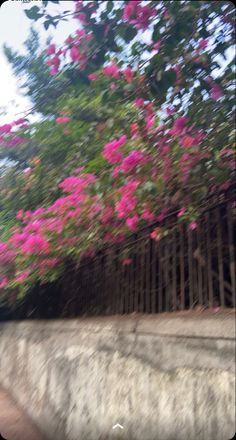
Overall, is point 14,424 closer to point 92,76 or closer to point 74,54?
point 92,76

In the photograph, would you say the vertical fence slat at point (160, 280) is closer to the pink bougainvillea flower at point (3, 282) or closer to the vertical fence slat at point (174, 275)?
the vertical fence slat at point (174, 275)

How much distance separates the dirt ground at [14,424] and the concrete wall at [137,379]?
125mm

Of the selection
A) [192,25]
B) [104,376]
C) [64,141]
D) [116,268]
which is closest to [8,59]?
[64,141]

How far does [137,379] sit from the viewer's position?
338 cm

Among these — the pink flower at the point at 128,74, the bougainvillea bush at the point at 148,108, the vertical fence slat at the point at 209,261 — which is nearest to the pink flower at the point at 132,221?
the bougainvillea bush at the point at 148,108

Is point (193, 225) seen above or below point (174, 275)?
above

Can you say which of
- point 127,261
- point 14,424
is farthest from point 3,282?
point 127,261

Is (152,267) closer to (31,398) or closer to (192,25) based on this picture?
(192,25)

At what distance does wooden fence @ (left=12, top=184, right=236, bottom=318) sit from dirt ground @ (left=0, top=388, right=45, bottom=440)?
149cm

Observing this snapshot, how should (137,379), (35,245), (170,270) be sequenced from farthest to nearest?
(35,245)
(170,270)
(137,379)

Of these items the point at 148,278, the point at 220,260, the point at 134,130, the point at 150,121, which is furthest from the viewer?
the point at 148,278

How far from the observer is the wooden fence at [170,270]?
291 centimetres

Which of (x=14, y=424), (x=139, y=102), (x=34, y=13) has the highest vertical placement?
(x=34, y=13)

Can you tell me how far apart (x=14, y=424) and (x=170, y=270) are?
3.46 m
